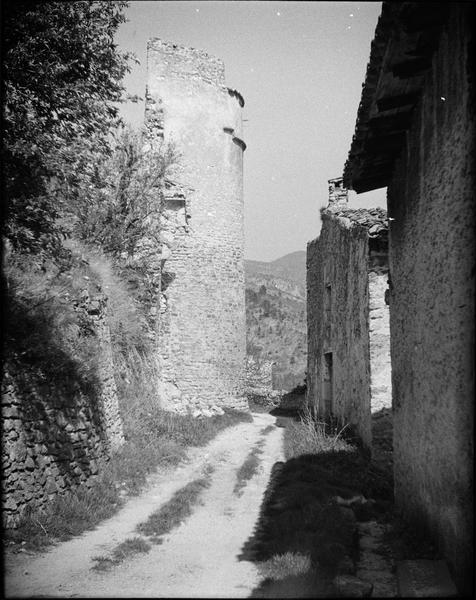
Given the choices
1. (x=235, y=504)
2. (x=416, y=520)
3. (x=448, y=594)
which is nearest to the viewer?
(x=448, y=594)

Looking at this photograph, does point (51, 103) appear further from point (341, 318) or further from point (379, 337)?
point (341, 318)

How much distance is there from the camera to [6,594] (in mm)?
4266

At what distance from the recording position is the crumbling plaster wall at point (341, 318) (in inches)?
392

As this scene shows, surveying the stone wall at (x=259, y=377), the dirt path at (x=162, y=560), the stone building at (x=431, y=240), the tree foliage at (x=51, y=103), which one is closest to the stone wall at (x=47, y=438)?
the dirt path at (x=162, y=560)

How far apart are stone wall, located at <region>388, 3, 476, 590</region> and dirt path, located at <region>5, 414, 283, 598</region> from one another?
1.83 meters

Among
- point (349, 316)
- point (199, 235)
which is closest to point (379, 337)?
point (349, 316)

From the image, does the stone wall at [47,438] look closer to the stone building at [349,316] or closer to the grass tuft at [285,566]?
the grass tuft at [285,566]

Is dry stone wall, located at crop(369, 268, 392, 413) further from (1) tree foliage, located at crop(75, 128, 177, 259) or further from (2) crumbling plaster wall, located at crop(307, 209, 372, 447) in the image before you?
(1) tree foliage, located at crop(75, 128, 177, 259)

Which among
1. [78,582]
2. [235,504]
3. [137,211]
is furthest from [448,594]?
[137,211]

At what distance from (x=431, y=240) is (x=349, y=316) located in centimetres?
685

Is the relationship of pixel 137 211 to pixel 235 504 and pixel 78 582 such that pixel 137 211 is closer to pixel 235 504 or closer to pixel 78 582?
pixel 235 504

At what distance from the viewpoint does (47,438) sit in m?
6.77

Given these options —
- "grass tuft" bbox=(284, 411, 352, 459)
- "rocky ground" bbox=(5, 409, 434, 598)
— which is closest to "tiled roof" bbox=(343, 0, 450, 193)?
"rocky ground" bbox=(5, 409, 434, 598)

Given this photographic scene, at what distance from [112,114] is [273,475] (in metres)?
6.44
